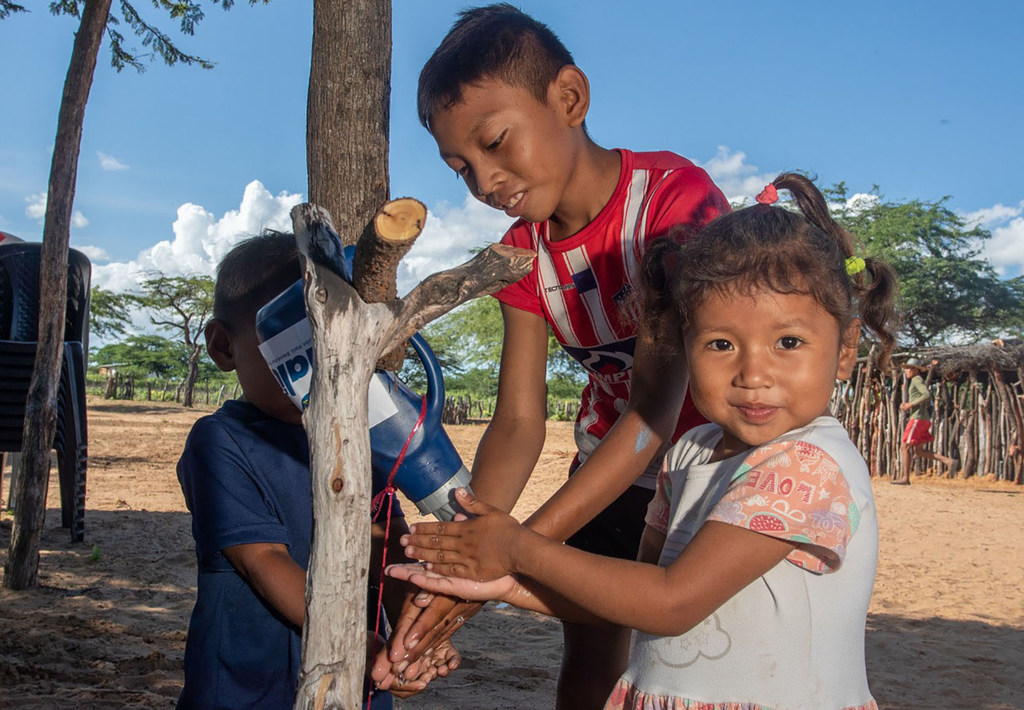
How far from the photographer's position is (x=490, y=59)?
1.86 meters

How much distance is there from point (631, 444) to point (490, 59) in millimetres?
927

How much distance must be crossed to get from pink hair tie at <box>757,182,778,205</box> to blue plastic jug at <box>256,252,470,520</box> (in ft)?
2.59

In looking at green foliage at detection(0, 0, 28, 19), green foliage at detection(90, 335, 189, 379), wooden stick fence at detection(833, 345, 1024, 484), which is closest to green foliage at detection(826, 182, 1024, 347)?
wooden stick fence at detection(833, 345, 1024, 484)

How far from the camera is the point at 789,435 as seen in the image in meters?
1.45

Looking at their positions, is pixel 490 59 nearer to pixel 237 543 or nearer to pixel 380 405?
pixel 380 405

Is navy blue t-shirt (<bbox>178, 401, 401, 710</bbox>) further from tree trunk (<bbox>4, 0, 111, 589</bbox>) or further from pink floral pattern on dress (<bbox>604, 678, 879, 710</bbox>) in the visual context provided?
tree trunk (<bbox>4, 0, 111, 589</bbox>)

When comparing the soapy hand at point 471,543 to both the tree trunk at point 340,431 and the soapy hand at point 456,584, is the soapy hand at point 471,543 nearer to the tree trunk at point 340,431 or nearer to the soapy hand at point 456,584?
the soapy hand at point 456,584

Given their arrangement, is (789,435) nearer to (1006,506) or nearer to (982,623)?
(982,623)

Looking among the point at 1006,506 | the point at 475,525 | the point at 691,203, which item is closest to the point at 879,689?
the point at 691,203

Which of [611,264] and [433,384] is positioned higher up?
[611,264]

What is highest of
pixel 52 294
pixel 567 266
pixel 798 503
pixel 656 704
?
pixel 52 294

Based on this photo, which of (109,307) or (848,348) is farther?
(109,307)

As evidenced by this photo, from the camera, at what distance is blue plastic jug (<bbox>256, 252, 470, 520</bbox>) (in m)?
1.52

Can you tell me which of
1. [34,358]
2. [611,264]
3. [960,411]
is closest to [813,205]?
[611,264]
